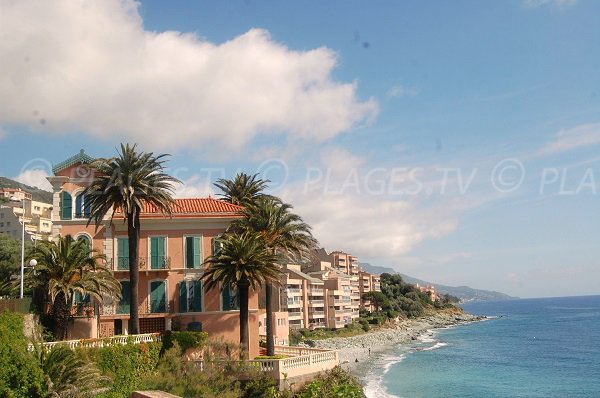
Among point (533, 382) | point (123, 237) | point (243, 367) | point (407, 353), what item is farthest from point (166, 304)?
point (407, 353)

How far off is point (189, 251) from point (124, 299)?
4.70 meters

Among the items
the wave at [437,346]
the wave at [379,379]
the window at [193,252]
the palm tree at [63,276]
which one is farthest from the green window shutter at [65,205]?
the wave at [437,346]

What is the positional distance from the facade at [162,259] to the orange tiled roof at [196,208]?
0.25 feet

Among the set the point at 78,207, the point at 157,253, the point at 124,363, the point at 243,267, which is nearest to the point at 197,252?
the point at 157,253

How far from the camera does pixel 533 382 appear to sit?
6512 cm

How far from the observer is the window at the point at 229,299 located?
35.4 meters

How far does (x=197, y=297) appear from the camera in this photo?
3559 cm

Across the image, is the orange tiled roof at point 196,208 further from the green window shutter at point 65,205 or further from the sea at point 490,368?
the sea at point 490,368

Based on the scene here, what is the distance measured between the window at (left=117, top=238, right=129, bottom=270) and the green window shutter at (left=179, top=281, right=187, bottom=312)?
342 centimetres

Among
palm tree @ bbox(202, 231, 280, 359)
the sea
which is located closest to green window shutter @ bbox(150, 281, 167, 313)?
palm tree @ bbox(202, 231, 280, 359)

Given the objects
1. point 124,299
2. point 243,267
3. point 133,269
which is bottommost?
point 124,299

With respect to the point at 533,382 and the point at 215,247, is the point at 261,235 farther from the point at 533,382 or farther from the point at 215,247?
the point at 533,382

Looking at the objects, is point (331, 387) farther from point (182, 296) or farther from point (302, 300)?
point (302, 300)

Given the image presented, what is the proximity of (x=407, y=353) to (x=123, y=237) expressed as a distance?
6725 centimetres
